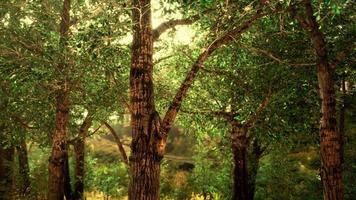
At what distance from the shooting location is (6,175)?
56.5 feet

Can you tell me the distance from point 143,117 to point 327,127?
4837 mm

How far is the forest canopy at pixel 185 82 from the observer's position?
374 inches

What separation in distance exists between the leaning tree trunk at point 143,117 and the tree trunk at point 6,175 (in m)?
7.31

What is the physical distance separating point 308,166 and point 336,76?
49.3 ft

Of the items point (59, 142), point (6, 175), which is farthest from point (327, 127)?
point (6, 175)

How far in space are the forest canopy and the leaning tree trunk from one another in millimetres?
26

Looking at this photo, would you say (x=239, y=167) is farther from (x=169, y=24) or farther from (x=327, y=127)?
(x=169, y=24)

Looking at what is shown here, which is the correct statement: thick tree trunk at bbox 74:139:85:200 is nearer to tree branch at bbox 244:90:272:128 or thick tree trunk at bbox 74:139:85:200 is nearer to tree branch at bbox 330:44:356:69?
tree branch at bbox 244:90:272:128

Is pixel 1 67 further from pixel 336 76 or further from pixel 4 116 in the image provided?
pixel 336 76

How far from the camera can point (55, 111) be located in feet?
49.9

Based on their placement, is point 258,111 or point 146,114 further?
point 258,111

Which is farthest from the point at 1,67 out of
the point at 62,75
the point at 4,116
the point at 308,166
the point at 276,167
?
the point at 308,166

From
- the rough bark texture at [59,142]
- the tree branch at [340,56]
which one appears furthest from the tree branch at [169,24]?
the rough bark texture at [59,142]

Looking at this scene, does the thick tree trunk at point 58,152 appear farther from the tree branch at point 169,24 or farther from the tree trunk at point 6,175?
the tree branch at point 169,24
